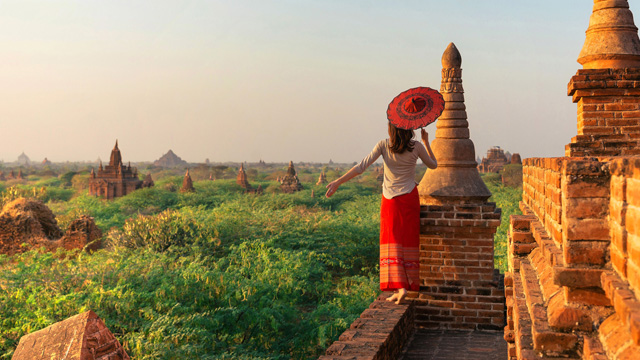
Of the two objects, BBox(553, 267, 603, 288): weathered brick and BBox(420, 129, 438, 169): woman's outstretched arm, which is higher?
BBox(420, 129, 438, 169): woman's outstretched arm

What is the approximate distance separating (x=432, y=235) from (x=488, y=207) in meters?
0.65

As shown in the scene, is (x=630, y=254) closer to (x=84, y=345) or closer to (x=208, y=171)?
(x=84, y=345)

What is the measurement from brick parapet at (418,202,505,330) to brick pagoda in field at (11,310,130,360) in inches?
141

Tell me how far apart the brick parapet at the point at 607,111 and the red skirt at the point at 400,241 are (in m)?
1.67

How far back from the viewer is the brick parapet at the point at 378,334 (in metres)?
3.87

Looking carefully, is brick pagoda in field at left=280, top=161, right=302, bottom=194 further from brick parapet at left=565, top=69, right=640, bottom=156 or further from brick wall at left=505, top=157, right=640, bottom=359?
brick wall at left=505, top=157, right=640, bottom=359

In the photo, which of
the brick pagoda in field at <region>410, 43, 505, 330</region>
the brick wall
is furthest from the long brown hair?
the brick wall

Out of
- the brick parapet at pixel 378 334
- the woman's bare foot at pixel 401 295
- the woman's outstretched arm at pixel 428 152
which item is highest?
the woman's outstretched arm at pixel 428 152

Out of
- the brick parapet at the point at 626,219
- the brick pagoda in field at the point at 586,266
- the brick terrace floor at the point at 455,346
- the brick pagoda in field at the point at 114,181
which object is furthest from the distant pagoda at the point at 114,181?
the brick parapet at the point at 626,219

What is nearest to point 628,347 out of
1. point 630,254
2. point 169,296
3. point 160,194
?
point 630,254

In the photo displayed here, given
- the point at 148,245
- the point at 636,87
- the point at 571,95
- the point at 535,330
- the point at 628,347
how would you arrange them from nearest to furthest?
1. the point at 628,347
2. the point at 535,330
3. the point at 636,87
4. the point at 571,95
5. the point at 148,245

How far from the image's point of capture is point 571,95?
209 inches

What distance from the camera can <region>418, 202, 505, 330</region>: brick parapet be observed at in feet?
18.0

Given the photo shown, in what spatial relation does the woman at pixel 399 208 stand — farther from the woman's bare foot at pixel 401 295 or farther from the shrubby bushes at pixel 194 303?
the shrubby bushes at pixel 194 303
